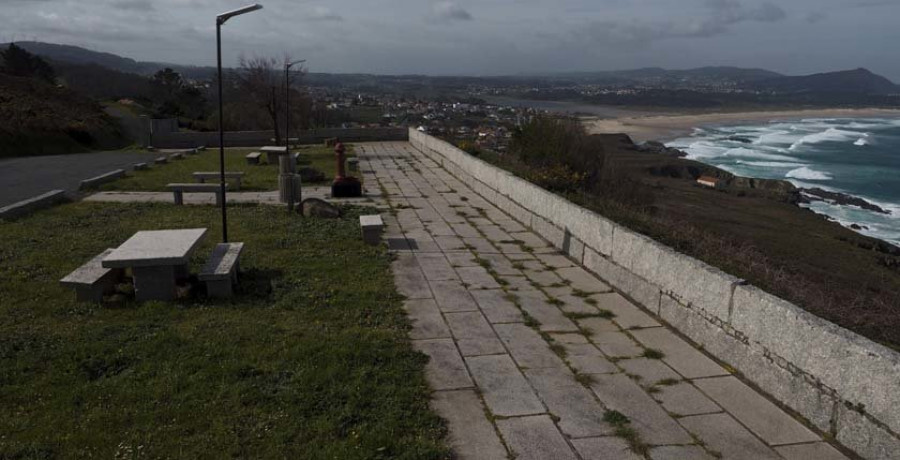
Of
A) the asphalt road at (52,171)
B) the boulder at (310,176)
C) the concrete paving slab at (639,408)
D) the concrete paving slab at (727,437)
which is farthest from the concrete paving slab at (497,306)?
the asphalt road at (52,171)

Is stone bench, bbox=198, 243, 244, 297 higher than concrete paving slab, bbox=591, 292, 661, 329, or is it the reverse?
stone bench, bbox=198, 243, 244, 297

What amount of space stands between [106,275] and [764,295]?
5.31 meters

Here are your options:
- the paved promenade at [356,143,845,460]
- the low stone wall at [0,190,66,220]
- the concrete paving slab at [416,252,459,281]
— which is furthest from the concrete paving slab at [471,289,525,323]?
the low stone wall at [0,190,66,220]

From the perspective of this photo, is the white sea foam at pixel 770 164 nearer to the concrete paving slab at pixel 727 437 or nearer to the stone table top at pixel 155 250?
the stone table top at pixel 155 250

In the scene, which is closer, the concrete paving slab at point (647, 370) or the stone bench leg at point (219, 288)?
the concrete paving slab at point (647, 370)

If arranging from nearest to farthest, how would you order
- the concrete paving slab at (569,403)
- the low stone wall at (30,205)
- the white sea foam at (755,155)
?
1. the concrete paving slab at (569,403)
2. the low stone wall at (30,205)
3. the white sea foam at (755,155)

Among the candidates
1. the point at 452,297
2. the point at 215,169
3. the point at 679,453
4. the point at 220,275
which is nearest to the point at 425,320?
the point at 452,297

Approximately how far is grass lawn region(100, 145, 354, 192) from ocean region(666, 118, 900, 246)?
2094 centimetres

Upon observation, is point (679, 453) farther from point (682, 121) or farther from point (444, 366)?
point (682, 121)

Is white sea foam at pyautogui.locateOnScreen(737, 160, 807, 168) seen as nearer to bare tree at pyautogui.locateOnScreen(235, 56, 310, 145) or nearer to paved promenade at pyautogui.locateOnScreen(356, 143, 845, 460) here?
bare tree at pyautogui.locateOnScreen(235, 56, 310, 145)

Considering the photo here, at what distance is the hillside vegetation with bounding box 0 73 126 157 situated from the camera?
23.0 m

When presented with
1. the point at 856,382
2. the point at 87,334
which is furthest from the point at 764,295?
the point at 87,334

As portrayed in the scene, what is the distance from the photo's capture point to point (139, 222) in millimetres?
9320

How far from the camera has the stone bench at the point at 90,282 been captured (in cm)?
553
